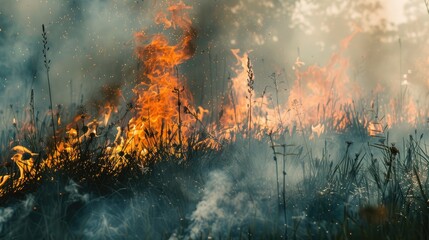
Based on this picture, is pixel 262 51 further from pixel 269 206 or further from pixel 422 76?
pixel 269 206

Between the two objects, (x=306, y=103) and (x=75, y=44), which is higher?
(x=75, y=44)

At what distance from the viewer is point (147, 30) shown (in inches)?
233

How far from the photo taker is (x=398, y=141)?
4441 mm

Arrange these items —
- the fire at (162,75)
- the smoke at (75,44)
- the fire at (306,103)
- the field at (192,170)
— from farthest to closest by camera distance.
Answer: the smoke at (75,44) → the fire at (306,103) → the fire at (162,75) → the field at (192,170)

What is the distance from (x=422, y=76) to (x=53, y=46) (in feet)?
20.9

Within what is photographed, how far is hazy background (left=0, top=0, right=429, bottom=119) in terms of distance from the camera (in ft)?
20.5

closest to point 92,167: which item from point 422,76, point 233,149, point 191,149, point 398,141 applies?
point 191,149

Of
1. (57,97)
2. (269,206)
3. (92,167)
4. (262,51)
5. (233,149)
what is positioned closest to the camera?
(269,206)

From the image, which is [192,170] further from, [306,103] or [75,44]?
[75,44]

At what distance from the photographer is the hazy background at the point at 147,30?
625 cm

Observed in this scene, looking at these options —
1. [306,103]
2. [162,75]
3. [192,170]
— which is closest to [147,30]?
[162,75]

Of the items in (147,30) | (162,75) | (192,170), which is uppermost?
(147,30)

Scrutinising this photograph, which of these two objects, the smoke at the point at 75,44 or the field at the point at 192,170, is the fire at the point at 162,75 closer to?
the field at the point at 192,170

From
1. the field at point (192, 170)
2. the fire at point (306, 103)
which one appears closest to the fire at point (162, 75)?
the field at point (192, 170)
